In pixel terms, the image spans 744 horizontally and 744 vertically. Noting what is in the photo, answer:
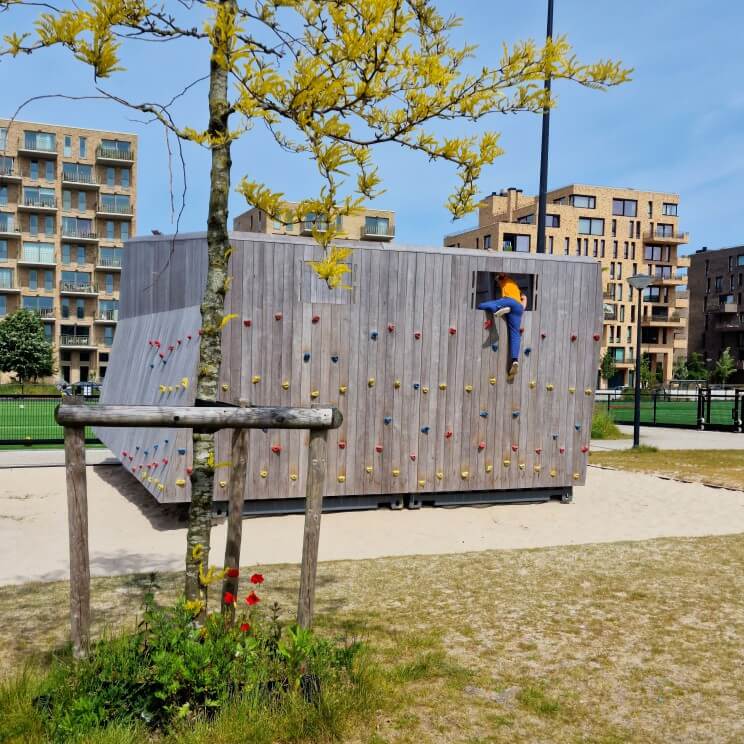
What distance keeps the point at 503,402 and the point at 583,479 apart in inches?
75.0

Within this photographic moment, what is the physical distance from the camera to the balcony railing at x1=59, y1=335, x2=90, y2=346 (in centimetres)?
6900

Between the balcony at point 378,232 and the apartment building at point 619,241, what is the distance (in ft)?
19.9

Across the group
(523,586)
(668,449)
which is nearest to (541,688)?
(523,586)

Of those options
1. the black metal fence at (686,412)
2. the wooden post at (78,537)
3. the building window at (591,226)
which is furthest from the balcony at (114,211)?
the wooden post at (78,537)

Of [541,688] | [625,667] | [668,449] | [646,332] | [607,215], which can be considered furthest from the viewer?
[646,332]

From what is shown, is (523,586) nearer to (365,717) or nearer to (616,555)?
(616,555)

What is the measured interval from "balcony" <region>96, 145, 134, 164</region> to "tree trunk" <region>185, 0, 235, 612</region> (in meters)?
71.8

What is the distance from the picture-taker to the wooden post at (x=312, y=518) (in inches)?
175

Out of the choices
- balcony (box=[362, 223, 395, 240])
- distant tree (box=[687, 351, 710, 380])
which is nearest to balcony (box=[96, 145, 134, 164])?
balcony (box=[362, 223, 395, 240])

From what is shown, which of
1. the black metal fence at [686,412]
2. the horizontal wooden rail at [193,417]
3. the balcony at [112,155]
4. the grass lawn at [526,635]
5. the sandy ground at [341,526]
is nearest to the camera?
the horizontal wooden rail at [193,417]

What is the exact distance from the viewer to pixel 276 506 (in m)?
10.3

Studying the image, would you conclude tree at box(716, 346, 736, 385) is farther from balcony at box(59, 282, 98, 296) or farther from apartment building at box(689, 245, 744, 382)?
balcony at box(59, 282, 98, 296)

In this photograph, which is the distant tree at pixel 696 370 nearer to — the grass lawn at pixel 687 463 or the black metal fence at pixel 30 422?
the grass lawn at pixel 687 463

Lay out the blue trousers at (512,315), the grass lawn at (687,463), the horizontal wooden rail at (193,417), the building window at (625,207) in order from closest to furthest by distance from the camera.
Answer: the horizontal wooden rail at (193,417) → the blue trousers at (512,315) → the grass lawn at (687,463) → the building window at (625,207)
